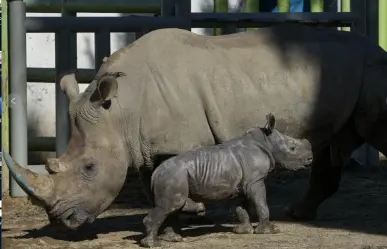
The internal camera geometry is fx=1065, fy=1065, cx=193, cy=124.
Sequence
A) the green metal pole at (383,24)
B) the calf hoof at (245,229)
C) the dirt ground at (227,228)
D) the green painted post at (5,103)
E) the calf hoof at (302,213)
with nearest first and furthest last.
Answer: the dirt ground at (227,228) → the calf hoof at (245,229) → the calf hoof at (302,213) → the green painted post at (5,103) → the green metal pole at (383,24)

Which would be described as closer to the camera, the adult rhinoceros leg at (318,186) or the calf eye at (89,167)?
the calf eye at (89,167)

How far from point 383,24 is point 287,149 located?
4.70 metres

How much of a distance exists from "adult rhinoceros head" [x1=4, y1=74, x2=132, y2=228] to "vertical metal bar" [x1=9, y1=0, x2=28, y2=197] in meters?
2.57

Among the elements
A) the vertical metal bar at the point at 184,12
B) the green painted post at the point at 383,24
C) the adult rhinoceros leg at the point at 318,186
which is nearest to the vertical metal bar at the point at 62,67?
the vertical metal bar at the point at 184,12

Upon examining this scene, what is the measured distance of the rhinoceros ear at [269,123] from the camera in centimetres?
675

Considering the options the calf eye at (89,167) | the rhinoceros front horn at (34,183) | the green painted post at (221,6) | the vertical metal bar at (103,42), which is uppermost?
the green painted post at (221,6)

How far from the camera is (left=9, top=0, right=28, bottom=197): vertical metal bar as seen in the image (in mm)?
9211

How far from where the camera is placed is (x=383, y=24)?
1116 cm

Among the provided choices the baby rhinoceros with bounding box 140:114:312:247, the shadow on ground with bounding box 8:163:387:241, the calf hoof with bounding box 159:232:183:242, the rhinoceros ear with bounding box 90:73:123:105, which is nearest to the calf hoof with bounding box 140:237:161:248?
the baby rhinoceros with bounding box 140:114:312:247

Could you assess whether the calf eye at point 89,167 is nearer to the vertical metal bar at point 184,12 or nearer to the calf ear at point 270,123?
the calf ear at point 270,123

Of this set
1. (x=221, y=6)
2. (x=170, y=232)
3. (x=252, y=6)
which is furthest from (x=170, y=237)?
(x=252, y=6)

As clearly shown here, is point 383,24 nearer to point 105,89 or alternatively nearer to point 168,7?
point 168,7

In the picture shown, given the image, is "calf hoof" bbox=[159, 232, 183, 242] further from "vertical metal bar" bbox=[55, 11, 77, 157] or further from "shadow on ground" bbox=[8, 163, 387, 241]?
"vertical metal bar" bbox=[55, 11, 77, 157]

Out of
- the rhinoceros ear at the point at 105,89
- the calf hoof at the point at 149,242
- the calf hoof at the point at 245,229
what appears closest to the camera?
the calf hoof at the point at 149,242
